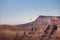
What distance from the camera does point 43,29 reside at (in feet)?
12.7

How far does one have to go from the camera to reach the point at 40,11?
3.97 meters

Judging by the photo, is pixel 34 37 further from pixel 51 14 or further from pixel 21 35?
pixel 51 14

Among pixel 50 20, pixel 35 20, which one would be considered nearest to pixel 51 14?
pixel 50 20

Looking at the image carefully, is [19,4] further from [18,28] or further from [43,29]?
[43,29]

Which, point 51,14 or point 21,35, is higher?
point 51,14

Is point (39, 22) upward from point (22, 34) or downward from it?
upward

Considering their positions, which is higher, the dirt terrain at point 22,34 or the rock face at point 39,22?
the rock face at point 39,22

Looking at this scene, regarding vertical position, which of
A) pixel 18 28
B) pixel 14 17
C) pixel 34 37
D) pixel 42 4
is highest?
pixel 42 4

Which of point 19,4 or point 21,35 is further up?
point 19,4

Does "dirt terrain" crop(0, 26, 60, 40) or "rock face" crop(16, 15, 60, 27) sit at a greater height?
"rock face" crop(16, 15, 60, 27)

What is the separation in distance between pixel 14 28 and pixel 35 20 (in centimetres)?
58

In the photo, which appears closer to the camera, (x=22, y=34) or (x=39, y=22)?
(x=22, y=34)

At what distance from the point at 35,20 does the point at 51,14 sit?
0.46 m

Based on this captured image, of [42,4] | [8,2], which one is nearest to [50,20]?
[42,4]
